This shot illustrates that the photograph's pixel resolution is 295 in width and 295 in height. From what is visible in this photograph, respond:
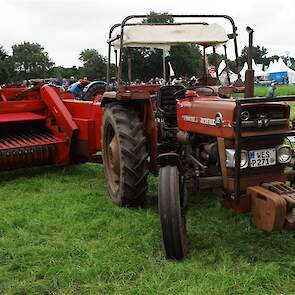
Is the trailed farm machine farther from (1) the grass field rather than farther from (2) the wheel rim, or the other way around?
(1) the grass field

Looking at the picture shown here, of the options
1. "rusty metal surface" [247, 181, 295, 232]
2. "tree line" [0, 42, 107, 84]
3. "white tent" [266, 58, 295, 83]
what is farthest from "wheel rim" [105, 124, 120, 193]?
"tree line" [0, 42, 107, 84]

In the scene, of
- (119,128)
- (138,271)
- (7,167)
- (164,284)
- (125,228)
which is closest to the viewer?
(164,284)

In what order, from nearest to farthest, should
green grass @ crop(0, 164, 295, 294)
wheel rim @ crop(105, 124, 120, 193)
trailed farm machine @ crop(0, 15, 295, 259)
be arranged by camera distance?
green grass @ crop(0, 164, 295, 294) → trailed farm machine @ crop(0, 15, 295, 259) → wheel rim @ crop(105, 124, 120, 193)

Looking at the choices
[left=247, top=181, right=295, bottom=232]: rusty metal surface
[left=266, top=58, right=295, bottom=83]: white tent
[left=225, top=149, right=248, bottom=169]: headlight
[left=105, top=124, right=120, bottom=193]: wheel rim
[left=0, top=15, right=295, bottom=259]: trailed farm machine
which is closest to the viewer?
[left=247, top=181, right=295, bottom=232]: rusty metal surface

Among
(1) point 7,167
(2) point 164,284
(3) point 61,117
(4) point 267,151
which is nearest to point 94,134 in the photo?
(3) point 61,117

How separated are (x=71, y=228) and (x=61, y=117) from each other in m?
2.59

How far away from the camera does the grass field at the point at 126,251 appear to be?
315cm

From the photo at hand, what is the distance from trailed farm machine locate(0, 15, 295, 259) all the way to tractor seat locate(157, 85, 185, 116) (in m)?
0.01

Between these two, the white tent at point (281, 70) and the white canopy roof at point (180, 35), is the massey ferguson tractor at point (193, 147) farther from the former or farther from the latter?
the white tent at point (281, 70)

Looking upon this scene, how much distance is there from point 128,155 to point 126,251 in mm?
1241

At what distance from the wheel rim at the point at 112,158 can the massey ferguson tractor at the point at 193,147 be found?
0.04 feet

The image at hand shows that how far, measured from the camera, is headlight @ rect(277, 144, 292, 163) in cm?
379

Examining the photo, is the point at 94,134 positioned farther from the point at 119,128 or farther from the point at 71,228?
the point at 71,228

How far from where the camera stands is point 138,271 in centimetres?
338
